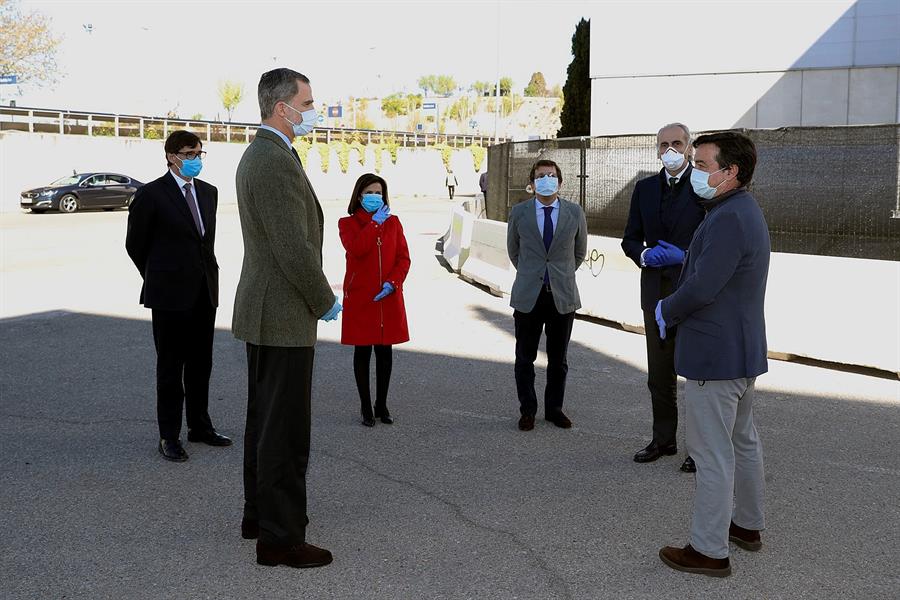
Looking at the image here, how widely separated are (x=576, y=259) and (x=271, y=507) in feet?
11.4

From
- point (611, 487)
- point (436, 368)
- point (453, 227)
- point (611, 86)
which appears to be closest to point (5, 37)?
point (611, 86)

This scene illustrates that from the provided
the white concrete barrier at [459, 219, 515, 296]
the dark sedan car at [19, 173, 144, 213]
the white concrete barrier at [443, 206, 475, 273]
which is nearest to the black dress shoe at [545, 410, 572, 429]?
the white concrete barrier at [459, 219, 515, 296]

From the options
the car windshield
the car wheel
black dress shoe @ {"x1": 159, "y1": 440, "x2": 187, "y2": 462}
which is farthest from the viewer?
the car windshield

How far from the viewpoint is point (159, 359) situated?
6.28 m

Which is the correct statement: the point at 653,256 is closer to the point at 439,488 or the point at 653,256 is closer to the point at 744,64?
the point at 439,488

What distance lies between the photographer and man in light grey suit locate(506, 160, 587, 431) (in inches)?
273

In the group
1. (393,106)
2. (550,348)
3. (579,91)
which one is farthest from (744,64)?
(393,106)

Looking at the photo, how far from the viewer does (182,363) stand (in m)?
6.34

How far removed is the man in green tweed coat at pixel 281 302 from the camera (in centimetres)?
420

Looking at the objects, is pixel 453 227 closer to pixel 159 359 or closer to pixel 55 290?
pixel 55 290

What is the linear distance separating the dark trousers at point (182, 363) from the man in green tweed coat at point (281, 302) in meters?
1.91

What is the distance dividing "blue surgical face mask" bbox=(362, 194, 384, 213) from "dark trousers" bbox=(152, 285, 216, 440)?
1356 millimetres

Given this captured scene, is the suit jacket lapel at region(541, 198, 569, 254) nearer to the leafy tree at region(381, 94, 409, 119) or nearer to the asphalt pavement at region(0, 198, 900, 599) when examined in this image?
the asphalt pavement at region(0, 198, 900, 599)

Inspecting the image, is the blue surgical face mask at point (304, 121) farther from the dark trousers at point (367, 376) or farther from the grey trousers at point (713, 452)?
the dark trousers at point (367, 376)
